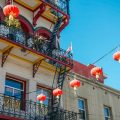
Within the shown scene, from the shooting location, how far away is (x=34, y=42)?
17953 millimetres

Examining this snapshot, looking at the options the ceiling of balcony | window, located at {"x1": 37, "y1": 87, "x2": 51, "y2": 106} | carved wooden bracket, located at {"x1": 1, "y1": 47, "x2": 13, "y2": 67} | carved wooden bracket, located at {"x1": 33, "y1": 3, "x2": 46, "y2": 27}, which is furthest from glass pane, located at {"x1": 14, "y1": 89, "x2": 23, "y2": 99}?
the ceiling of balcony

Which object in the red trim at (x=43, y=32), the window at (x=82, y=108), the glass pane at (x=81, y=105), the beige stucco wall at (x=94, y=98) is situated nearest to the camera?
the beige stucco wall at (x=94, y=98)

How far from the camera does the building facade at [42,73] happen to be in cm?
1683

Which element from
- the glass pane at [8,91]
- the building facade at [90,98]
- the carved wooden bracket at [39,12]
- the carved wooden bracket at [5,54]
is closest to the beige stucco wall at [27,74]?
the carved wooden bracket at [5,54]

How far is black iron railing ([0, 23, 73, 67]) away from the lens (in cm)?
1691

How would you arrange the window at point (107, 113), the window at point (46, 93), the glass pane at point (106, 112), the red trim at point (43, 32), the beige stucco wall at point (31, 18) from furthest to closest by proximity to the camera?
the glass pane at point (106, 112) < the window at point (107, 113) < the red trim at point (43, 32) < the beige stucco wall at point (31, 18) < the window at point (46, 93)

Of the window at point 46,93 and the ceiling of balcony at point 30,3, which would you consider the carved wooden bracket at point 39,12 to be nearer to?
the ceiling of balcony at point 30,3

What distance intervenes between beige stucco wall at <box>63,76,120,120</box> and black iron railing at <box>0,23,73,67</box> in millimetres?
1863

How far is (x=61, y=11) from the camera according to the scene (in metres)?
20.5

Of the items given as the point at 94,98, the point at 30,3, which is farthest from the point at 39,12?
the point at 94,98

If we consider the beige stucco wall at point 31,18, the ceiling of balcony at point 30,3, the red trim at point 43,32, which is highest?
the ceiling of balcony at point 30,3

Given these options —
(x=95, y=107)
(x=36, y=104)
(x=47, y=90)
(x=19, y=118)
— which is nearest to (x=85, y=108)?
(x=95, y=107)

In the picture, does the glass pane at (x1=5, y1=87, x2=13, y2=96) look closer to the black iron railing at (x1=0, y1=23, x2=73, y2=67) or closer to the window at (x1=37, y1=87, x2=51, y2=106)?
the window at (x1=37, y1=87, x2=51, y2=106)

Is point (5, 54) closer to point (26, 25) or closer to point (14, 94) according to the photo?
point (14, 94)
